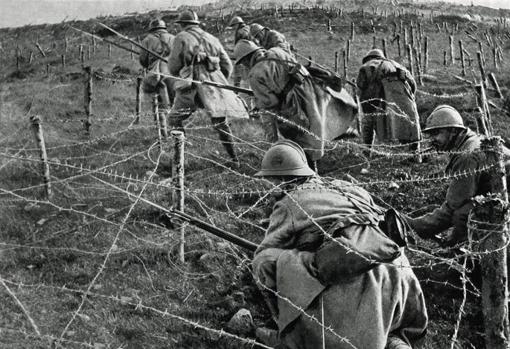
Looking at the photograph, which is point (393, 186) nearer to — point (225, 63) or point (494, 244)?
point (225, 63)

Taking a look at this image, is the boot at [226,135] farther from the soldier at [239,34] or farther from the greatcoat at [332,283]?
the greatcoat at [332,283]

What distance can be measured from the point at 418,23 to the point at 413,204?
19.7m

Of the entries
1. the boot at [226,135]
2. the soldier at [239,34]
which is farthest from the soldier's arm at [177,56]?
the soldier at [239,34]

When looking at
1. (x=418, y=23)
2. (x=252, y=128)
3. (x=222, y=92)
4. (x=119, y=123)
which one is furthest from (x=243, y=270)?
(x=418, y=23)

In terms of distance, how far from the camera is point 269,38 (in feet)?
34.9

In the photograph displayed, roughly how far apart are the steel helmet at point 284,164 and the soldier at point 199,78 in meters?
4.86

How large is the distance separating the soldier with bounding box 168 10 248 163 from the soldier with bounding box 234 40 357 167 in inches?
55.6

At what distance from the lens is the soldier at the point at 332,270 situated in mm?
4133

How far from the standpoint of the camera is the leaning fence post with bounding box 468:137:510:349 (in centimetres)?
441

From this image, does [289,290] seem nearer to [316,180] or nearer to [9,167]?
[316,180]

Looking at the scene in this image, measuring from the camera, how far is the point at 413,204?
27.6 ft

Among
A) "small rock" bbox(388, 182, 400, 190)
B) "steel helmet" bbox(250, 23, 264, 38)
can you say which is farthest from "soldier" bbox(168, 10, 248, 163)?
"small rock" bbox(388, 182, 400, 190)

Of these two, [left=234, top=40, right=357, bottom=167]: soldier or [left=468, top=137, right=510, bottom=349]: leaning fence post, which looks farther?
[left=234, top=40, right=357, bottom=167]: soldier

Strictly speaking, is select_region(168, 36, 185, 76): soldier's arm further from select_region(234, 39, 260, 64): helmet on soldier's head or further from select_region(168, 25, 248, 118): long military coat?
select_region(234, 39, 260, 64): helmet on soldier's head
